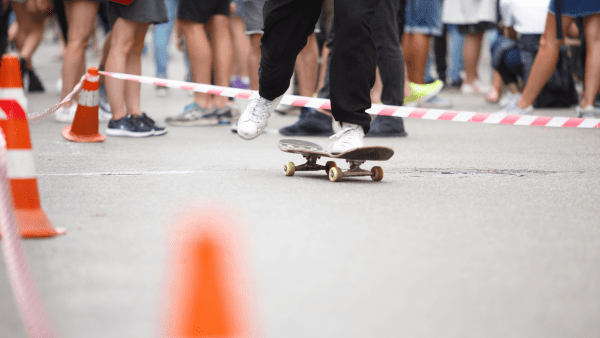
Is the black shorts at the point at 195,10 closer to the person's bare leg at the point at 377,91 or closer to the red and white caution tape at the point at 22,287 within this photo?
the person's bare leg at the point at 377,91

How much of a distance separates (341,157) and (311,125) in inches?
75.9

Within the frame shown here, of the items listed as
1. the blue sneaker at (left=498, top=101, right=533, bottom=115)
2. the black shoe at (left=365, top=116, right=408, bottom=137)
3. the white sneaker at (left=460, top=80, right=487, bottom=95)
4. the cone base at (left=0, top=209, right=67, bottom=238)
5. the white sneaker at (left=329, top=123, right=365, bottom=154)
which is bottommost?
the white sneaker at (left=460, top=80, right=487, bottom=95)

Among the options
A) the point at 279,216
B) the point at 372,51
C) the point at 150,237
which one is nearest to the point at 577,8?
the point at 372,51

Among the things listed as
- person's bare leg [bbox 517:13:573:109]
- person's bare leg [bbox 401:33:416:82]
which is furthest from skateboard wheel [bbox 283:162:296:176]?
person's bare leg [bbox 401:33:416:82]

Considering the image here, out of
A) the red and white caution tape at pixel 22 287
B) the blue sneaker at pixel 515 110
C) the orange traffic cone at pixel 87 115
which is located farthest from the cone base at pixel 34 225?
the blue sneaker at pixel 515 110

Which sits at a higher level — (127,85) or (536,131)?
(127,85)

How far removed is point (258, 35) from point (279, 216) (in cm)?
345

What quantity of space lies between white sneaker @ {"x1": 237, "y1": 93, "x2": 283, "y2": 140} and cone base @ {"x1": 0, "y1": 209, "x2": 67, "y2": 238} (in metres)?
1.39

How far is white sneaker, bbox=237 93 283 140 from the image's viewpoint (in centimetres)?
348

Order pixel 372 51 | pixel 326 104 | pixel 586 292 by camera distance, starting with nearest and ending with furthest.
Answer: pixel 586 292 → pixel 372 51 → pixel 326 104

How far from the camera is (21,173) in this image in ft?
7.47

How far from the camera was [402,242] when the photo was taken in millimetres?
2152

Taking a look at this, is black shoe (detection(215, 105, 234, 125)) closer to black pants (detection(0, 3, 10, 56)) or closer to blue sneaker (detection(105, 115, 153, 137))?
blue sneaker (detection(105, 115, 153, 137))

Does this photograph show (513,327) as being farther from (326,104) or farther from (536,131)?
(536,131)
